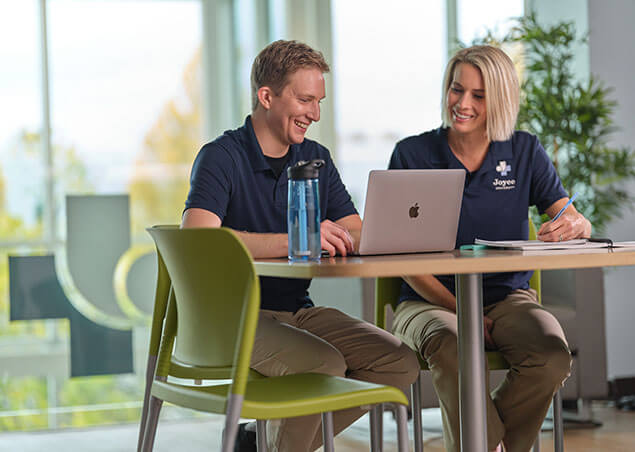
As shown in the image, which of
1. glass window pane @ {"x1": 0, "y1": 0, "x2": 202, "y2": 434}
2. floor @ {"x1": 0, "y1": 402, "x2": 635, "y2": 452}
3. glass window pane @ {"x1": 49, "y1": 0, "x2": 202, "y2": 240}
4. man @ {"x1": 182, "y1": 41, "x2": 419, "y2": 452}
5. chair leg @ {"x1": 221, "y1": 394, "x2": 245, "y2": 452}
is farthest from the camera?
glass window pane @ {"x1": 49, "y1": 0, "x2": 202, "y2": 240}

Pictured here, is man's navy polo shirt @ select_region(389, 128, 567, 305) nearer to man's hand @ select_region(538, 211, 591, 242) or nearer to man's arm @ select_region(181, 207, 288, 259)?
man's hand @ select_region(538, 211, 591, 242)

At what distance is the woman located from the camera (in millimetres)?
2240

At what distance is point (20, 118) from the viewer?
167 inches

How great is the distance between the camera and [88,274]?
391cm

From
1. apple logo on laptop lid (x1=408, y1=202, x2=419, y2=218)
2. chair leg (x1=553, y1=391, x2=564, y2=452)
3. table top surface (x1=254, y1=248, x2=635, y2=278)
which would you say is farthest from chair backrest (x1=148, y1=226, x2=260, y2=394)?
chair leg (x1=553, y1=391, x2=564, y2=452)

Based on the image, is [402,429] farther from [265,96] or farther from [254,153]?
[265,96]

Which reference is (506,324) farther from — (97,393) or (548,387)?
(97,393)

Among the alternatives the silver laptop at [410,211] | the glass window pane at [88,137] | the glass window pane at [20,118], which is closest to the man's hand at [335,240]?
the silver laptop at [410,211]

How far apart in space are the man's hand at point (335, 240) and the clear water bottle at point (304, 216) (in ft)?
0.29

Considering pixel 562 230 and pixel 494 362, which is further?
pixel 494 362

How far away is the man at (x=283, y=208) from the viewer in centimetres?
204

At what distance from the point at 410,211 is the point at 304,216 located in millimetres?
258

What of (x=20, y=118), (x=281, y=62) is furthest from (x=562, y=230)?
(x=20, y=118)

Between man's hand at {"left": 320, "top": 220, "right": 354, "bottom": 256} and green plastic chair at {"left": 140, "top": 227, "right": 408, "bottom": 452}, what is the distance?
0.28 meters
